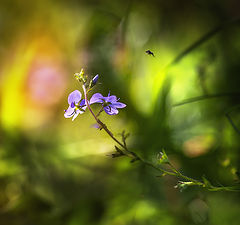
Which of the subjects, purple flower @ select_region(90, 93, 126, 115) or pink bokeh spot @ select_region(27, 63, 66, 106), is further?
pink bokeh spot @ select_region(27, 63, 66, 106)

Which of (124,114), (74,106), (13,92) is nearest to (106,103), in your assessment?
(74,106)

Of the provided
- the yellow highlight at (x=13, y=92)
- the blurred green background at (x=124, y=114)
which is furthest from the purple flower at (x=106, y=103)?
the yellow highlight at (x=13, y=92)

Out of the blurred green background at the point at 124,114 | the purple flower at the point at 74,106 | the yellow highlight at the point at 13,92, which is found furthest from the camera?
the yellow highlight at the point at 13,92

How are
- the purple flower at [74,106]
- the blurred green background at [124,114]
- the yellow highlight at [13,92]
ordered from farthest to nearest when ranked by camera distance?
the yellow highlight at [13,92] → the blurred green background at [124,114] → the purple flower at [74,106]

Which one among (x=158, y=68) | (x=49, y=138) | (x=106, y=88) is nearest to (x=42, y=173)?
(x=49, y=138)

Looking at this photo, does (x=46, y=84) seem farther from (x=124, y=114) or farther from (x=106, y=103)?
(x=106, y=103)

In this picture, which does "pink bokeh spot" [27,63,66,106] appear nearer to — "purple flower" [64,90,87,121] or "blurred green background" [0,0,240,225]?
"blurred green background" [0,0,240,225]

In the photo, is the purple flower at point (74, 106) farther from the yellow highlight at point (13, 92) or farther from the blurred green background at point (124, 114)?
the yellow highlight at point (13, 92)

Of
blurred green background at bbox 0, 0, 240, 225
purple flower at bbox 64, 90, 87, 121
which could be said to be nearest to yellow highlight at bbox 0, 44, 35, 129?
blurred green background at bbox 0, 0, 240, 225

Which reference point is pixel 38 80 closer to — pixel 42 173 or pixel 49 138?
pixel 49 138
